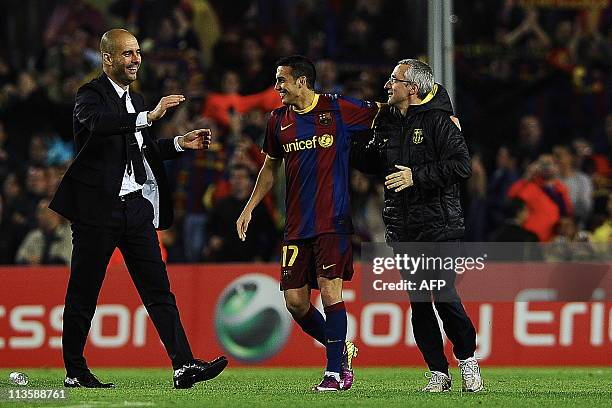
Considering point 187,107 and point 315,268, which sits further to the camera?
point 187,107

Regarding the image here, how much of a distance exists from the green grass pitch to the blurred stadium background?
21.4 inches

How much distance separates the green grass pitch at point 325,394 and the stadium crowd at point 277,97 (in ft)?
7.53

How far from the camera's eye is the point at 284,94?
10039 millimetres

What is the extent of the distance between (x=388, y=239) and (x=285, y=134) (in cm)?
96

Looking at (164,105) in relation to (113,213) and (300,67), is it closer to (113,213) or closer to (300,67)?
(113,213)

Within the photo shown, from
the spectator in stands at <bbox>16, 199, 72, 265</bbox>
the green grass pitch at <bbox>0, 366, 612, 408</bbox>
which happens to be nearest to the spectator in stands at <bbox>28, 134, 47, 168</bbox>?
the spectator in stands at <bbox>16, 199, 72, 265</bbox>

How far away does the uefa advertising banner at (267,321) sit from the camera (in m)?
14.0

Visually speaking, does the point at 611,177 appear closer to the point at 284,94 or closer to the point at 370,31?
the point at 370,31

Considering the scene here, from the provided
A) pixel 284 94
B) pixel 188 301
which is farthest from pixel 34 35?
pixel 284 94

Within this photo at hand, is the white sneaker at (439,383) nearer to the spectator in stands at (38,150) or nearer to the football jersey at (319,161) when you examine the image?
the football jersey at (319,161)

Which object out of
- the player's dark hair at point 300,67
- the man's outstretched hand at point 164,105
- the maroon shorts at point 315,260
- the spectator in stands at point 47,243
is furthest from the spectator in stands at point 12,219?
Result: the man's outstretched hand at point 164,105

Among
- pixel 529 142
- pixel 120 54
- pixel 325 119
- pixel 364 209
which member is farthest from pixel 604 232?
pixel 120 54

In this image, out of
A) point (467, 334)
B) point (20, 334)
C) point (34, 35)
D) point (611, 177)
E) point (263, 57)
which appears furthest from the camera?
point (34, 35)

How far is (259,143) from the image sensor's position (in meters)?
16.3
